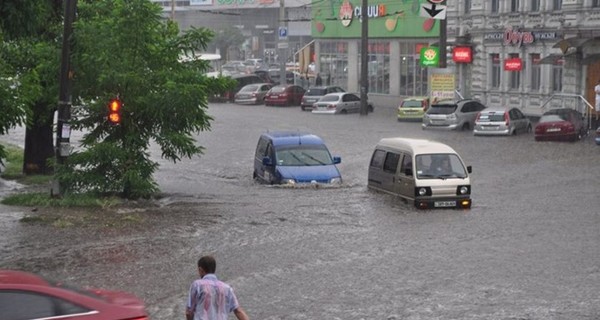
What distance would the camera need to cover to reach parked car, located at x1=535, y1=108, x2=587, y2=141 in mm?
42219

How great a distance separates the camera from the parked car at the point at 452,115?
48.5 m

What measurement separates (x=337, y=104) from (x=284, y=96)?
26.7ft

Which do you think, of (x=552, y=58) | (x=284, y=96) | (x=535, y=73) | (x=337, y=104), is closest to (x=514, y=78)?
(x=535, y=73)

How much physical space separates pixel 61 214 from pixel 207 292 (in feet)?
44.4

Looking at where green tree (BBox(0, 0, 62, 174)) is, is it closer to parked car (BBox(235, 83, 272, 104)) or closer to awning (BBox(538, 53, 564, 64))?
awning (BBox(538, 53, 564, 64))

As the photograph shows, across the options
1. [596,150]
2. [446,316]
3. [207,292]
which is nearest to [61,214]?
[446,316]

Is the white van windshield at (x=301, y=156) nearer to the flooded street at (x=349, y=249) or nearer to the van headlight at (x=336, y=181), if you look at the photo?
the van headlight at (x=336, y=181)

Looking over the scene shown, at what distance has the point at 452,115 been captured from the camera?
1911 inches

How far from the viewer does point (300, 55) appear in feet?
272

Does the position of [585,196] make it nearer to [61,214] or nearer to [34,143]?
[61,214]

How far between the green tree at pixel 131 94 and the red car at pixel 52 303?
619 inches

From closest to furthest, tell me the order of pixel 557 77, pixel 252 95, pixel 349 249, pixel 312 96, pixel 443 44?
1. pixel 349 249
2. pixel 557 77
3. pixel 443 44
4. pixel 312 96
5. pixel 252 95

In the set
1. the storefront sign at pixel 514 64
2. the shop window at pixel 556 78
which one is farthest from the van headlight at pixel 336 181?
the storefront sign at pixel 514 64

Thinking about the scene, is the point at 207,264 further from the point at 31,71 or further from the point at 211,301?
the point at 31,71
